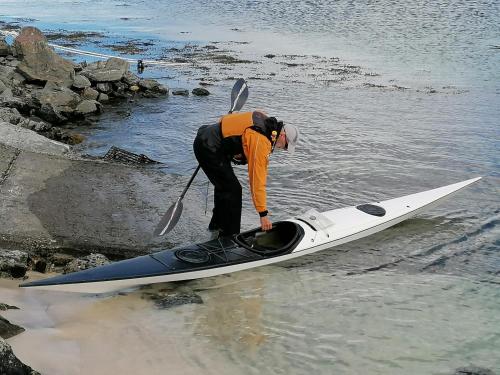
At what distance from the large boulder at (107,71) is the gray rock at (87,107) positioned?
1.60 m

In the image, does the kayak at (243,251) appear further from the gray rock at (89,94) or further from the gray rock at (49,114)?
the gray rock at (89,94)

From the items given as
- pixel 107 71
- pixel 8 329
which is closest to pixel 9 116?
pixel 107 71

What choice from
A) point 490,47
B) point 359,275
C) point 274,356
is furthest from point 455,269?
point 490,47

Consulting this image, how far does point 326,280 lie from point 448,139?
672 cm

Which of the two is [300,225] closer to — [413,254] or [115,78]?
[413,254]

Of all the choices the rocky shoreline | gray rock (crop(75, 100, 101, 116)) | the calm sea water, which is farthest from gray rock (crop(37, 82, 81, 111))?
the calm sea water

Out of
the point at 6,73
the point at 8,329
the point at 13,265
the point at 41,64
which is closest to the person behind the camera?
the point at 8,329

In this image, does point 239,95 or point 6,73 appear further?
point 6,73

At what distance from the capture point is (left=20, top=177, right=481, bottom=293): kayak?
530 cm

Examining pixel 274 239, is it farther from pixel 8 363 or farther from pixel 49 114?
pixel 49 114

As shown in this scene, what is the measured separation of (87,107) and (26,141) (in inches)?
181

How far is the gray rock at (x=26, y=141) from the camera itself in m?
8.49

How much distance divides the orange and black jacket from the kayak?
0.64 meters

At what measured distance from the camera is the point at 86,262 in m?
5.85
